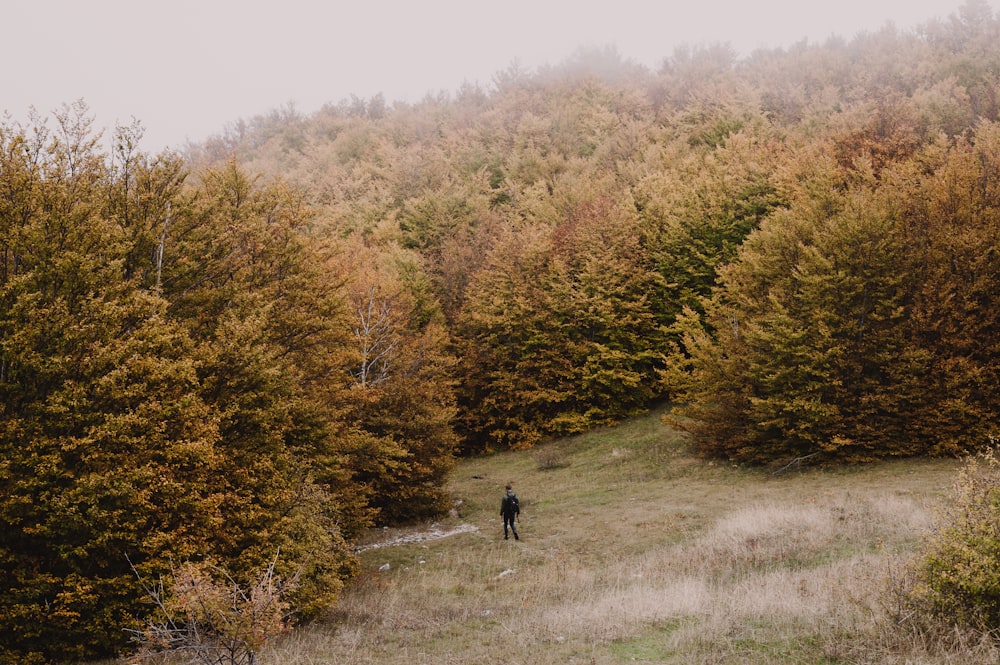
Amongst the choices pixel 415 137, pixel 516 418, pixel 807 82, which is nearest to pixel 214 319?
pixel 516 418

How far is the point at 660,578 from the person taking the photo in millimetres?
12281

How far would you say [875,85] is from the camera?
51.7 meters

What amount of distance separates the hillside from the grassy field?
0.14ft

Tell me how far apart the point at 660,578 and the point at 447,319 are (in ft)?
112

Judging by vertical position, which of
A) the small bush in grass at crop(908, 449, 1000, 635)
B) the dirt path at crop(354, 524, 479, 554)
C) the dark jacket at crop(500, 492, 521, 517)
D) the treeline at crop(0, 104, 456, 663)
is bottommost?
the dirt path at crop(354, 524, 479, 554)

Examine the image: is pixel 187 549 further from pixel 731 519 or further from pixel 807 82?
pixel 807 82

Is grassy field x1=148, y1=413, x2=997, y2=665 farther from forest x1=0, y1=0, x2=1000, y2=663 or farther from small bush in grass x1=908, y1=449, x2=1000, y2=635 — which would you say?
forest x1=0, y1=0, x2=1000, y2=663

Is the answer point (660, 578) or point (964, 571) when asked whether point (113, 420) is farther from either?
point (964, 571)

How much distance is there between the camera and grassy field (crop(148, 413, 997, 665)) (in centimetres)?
790

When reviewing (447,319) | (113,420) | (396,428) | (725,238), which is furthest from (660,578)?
(447,319)

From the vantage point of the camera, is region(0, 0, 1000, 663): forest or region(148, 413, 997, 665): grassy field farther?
region(0, 0, 1000, 663): forest

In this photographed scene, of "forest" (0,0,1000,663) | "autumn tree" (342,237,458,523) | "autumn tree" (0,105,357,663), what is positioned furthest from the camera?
"autumn tree" (342,237,458,523)

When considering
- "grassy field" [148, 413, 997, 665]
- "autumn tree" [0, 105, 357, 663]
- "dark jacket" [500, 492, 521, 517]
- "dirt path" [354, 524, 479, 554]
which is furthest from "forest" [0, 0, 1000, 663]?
"dark jacket" [500, 492, 521, 517]

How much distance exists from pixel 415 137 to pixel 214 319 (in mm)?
68477
